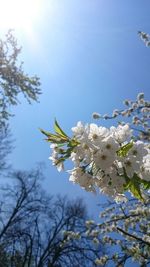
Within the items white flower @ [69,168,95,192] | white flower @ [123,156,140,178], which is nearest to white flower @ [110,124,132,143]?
white flower @ [123,156,140,178]

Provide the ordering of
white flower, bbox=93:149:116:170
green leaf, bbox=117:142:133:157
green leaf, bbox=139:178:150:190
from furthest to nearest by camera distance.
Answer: green leaf, bbox=139:178:150:190 → green leaf, bbox=117:142:133:157 → white flower, bbox=93:149:116:170

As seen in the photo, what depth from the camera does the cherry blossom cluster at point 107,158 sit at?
6.55 ft

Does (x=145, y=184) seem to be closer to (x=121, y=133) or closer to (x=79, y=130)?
(x=121, y=133)

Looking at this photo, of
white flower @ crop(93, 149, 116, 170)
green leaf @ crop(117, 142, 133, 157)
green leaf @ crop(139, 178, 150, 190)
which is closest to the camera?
white flower @ crop(93, 149, 116, 170)

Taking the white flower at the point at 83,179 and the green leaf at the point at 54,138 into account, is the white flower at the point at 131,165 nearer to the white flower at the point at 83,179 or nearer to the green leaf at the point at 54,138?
the white flower at the point at 83,179

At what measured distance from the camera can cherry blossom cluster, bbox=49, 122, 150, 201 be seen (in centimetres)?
200

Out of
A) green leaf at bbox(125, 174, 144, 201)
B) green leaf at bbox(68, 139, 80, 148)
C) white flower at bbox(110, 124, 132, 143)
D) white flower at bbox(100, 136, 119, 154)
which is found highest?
white flower at bbox(110, 124, 132, 143)

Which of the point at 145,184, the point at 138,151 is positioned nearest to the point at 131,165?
the point at 138,151

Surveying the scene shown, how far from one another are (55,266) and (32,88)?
11352 mm

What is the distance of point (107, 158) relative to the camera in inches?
77.0

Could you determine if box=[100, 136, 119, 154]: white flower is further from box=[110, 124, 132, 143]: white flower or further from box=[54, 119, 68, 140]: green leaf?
box=[54, 119, 68, 140]: green leaf

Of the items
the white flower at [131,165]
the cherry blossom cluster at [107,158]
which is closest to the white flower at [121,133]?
the cherry blossom cluster at [107,158]

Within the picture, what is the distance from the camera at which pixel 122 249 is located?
955 cm

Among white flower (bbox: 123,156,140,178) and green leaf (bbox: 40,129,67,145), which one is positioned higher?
green leaf (bbox: 40,129,67,145)
